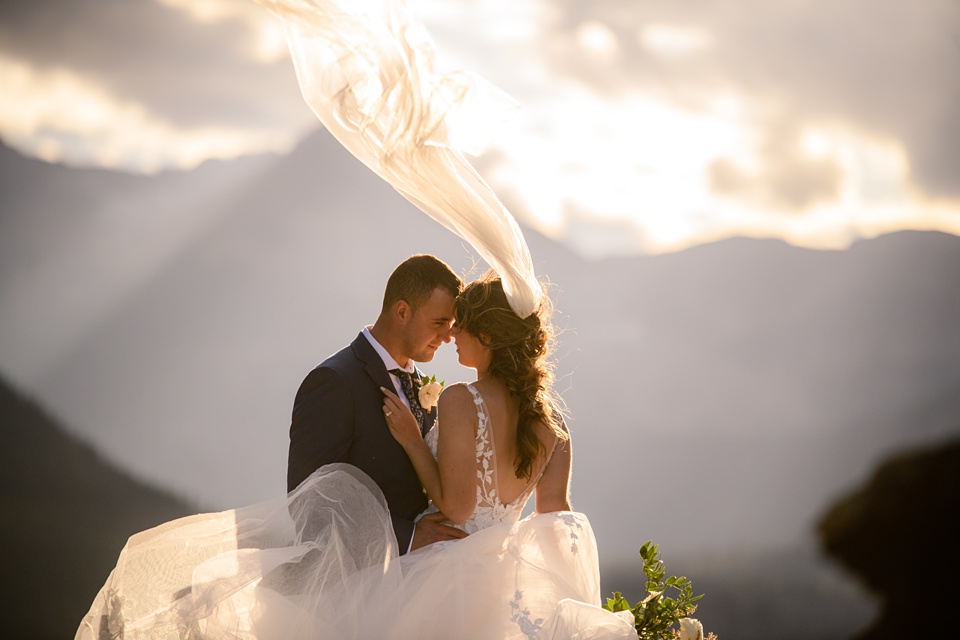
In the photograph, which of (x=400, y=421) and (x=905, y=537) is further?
(x=905, y=537)

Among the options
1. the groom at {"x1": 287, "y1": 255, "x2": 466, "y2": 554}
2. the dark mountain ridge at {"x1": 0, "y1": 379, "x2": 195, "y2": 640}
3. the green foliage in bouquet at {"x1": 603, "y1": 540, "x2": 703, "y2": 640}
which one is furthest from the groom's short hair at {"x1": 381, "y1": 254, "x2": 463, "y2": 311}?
the dark mountain ridge at {"x1": 0, "y1": 379, "x2": 195, "y2": 640}

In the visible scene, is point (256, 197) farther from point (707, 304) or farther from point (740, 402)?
point (740, 402)

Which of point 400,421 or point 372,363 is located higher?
point 372,363

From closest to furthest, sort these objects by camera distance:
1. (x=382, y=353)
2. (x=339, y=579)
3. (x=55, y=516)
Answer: (x=339, y=579) < (x=382, y=353) < (x=55, y=516)

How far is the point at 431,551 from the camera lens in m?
2.65

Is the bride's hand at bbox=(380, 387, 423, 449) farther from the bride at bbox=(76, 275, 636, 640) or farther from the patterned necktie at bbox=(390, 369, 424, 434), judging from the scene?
the patterned necktie at bbox=(390, 369, 424, 434)

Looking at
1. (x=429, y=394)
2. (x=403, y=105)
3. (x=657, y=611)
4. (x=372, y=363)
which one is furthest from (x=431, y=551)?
(x=403, y=105)

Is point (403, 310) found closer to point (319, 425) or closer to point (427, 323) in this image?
point (427, 323)

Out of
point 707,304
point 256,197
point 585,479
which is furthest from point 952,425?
point 256,197

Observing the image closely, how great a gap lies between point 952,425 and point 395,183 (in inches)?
337

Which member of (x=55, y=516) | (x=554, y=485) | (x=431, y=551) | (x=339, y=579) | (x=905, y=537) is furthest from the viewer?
(x=905, y=537)

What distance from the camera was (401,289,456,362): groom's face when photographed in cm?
308

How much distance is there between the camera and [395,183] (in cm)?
264

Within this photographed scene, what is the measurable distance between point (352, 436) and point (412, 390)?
1.13ft
